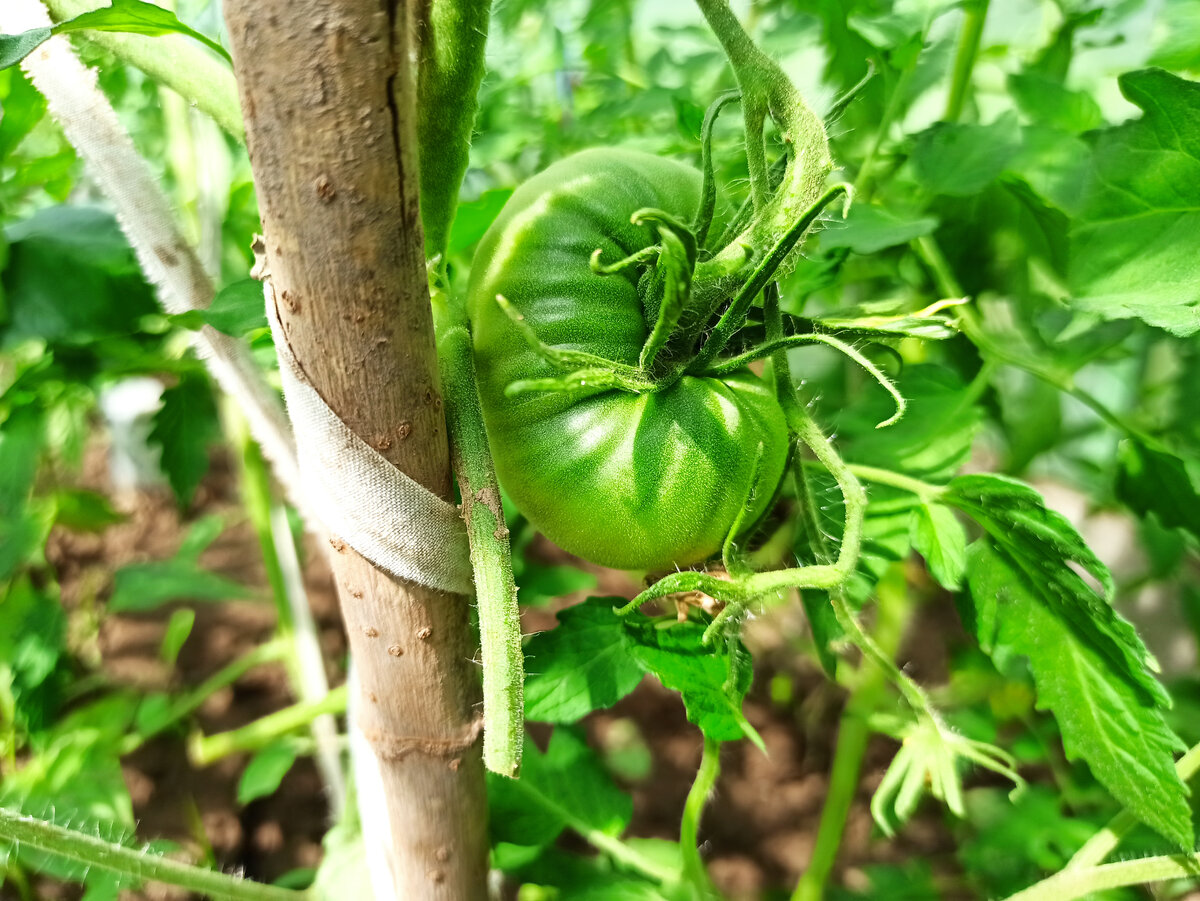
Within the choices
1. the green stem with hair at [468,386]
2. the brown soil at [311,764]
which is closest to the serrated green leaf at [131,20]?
the green stem with hair at [468,386]

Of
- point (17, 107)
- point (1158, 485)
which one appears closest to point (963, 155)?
point (1158, 485)

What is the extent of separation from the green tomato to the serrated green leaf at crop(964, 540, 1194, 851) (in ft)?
0.67

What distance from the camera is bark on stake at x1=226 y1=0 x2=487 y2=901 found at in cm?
31

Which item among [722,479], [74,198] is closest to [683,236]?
[722,479]

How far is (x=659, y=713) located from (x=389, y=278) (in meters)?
1.16

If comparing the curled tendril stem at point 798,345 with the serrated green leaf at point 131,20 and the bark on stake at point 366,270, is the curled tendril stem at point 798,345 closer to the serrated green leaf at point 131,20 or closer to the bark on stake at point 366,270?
the bark on stake at point 366,270

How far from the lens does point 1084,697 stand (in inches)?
19.7

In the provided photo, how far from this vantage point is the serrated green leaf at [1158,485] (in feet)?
2.05

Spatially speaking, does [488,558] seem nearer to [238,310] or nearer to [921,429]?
[238,310]

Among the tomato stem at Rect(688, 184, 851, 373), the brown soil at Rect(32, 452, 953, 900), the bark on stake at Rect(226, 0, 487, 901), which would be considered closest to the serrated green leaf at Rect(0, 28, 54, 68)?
the bark on stake at Rect(226, 0, 487, 901)

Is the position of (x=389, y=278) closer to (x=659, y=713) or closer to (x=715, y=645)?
(x=715, y=645)

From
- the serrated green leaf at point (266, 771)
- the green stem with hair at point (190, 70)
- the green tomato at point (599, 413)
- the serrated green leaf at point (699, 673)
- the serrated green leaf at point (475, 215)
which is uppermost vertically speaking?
the green stem with hair at point (190, 70)

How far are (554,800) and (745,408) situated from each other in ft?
1.42

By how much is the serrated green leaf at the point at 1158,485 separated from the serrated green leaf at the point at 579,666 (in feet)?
1.43
